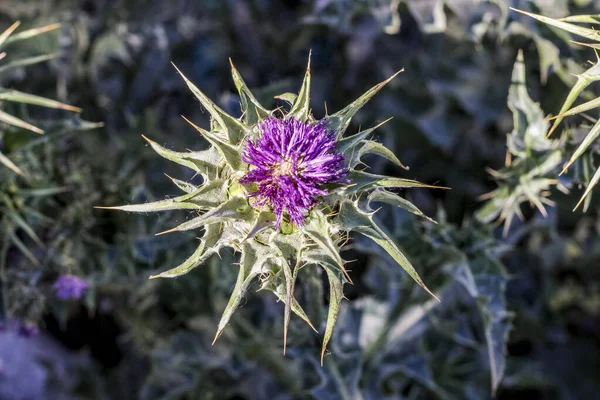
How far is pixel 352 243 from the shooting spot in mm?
3758

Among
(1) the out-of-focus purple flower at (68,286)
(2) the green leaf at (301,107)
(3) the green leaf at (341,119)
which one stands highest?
(2) the green leaf at (301,107)

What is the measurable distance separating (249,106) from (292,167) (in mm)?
319

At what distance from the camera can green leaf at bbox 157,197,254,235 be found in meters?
2.09

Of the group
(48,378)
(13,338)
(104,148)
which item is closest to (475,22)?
(104,148)

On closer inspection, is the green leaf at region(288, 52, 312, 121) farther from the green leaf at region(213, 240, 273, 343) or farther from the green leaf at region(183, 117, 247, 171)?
the green leaf at region(213, 240, 273, 343)

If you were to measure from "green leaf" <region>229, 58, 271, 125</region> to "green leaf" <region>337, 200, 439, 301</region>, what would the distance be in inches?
18.2

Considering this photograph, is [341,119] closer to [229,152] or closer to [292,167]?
[292,167]

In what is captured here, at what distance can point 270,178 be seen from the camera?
7.42ft

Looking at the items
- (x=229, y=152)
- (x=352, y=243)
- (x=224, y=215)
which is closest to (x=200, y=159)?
(x=229, y=152)

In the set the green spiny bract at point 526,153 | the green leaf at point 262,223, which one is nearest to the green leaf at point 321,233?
the green leaf at point 262,223

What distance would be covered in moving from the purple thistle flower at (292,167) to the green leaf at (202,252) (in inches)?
7.5

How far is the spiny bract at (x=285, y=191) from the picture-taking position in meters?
2.22

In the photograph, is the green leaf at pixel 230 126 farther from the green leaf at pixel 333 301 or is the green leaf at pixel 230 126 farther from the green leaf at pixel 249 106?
the green leaf at pixel 333 301

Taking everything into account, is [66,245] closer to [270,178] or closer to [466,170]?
[270,178]
